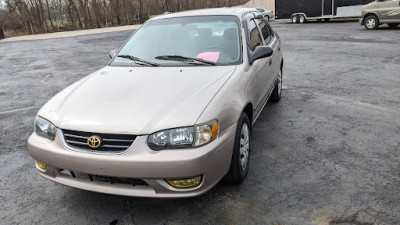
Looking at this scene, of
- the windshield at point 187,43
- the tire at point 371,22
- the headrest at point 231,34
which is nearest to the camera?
the windshield at point 187,43

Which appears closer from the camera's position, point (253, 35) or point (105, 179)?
point (105, 179)

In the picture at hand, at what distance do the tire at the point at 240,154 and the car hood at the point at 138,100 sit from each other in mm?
433

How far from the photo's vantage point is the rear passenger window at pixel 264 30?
4.95 metres

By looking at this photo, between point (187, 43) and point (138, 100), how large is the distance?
133cm

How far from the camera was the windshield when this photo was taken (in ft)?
12.4

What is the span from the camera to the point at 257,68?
3.96 m

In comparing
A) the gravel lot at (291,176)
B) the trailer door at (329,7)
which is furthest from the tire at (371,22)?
the gravel lot at (291,176)

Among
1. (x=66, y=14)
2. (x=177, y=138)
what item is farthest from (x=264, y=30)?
(x=66, y=14)

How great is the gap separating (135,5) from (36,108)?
151 feet

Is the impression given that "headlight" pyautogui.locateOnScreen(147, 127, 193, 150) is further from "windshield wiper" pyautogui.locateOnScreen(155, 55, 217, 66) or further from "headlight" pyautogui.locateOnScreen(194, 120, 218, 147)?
"windshield wiper" pyautogui.locateOnScreen(155, 55, 217, 66)

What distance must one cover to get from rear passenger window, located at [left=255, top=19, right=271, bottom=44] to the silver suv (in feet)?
40.7

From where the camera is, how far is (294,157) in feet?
12.5

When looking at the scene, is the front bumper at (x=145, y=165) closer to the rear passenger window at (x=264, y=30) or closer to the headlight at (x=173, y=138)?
the headlight at (x=173, y=138)

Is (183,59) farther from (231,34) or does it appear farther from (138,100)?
(138,100)
